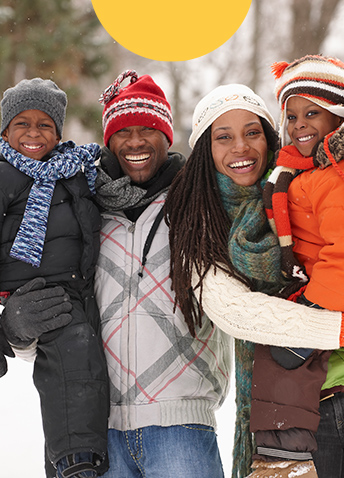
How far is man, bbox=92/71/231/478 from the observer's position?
2.10 m

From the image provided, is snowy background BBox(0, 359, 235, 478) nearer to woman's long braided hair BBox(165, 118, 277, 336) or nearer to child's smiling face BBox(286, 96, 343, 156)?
woman's long braided hair BBox(165, 118, 277, 336)

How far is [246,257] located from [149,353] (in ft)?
1.72

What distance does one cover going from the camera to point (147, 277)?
222 cm

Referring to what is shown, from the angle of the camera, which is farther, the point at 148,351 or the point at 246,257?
the point at 148,351

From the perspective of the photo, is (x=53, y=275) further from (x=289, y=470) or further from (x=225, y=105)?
(x=289, y=470)

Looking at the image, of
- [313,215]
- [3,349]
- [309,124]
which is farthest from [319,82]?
[3,349]

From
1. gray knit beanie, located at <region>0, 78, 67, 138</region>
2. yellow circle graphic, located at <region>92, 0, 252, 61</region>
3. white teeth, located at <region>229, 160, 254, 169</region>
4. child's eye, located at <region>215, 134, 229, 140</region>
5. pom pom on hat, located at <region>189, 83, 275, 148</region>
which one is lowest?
white teeth, located at <region>229, 160, 254, 169</region>

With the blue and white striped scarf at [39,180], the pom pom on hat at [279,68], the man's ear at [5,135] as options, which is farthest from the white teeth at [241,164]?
the man's ear at [5,135]

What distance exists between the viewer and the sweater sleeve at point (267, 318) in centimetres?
180

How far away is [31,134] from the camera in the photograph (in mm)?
2326

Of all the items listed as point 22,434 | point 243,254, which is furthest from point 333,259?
point 22,434

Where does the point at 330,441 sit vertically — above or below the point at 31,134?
below

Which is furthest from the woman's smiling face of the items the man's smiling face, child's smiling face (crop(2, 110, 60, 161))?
child's smiling face (crop(2, 110, 60, 161))

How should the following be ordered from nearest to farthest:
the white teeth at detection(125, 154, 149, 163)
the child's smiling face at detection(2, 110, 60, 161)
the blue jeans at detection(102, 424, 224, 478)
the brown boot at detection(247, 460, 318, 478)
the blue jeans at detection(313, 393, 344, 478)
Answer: the brown boot at detection(247, 460, 318, 478) < the blue jeans at detection(313, 393, 344, 478) < the blue jeans at detection(102, 424, 224, 478) < the child's smiling face at detection(2, 110, 60, 161) < the white teeth at detection(125, 154, 149, 163)
